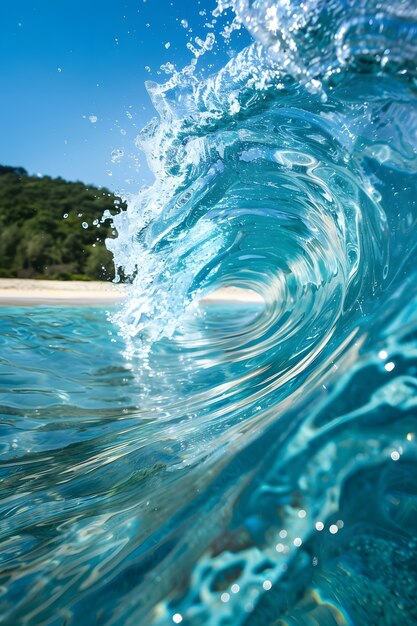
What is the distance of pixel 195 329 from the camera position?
618 centimetres

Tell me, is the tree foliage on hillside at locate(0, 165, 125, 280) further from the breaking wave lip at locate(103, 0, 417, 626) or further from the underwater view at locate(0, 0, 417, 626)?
the underwater view at locate(0, 0, 417, 626)

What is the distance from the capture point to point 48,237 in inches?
1081

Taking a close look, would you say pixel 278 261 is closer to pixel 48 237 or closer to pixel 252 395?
pixel 252 395

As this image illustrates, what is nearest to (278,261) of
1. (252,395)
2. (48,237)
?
(252,395)

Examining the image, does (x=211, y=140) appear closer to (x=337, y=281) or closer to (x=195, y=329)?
(x=337, y=281)

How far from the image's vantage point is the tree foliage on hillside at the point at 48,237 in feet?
85.4

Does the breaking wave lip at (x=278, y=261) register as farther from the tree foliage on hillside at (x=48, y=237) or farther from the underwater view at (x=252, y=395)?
the tree foliage on hillside at (x=48, y=237)

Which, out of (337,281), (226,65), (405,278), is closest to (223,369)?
(337,281)

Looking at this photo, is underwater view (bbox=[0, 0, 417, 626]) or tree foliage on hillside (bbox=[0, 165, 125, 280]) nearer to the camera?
underwater view (bbox=[0, 0, 417, 626])

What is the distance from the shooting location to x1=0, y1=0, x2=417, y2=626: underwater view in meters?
0.70

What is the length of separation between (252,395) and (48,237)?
89.2ft

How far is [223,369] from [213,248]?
155 cm

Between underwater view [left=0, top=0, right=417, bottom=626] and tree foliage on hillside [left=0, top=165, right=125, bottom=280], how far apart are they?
19.9m

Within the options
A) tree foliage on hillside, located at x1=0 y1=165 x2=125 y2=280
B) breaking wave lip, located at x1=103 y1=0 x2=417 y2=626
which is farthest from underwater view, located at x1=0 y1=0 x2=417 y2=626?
tree foliage on hillside, located at x1=0 y1=165 x2=125 y2=280
